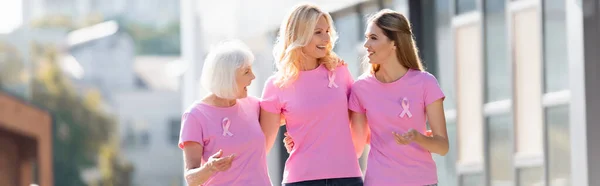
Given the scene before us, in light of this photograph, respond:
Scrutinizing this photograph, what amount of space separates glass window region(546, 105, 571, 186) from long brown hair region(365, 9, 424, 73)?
4.09m

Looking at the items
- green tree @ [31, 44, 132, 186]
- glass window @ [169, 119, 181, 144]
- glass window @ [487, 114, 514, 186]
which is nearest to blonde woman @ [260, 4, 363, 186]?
glass window @ [487, 114, 514, 186]

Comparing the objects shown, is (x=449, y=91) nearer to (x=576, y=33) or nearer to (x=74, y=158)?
(x=576, y=33)

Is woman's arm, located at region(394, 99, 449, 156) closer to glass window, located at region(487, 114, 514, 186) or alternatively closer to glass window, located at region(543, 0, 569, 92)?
glass window, located at region(543, 0, 569, 92)

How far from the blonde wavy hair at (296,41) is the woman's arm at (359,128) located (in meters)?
0.27

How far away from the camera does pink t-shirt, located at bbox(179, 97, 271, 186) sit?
6.15 m

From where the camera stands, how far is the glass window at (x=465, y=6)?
478 inches

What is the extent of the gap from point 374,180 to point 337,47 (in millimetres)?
9878

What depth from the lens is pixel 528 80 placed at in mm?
11055

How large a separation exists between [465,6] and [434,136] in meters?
6.51

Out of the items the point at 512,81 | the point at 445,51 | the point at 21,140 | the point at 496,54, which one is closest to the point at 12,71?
the point at 21,140

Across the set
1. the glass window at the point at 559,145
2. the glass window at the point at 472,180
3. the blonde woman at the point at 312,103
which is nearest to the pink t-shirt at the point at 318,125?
the blonde woman at the point at 312,103

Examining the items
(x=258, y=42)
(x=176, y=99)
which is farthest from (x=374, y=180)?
(x=176, y=99)

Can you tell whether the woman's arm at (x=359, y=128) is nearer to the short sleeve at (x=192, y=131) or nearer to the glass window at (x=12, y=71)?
the short sleeve at (x=192, y=131)

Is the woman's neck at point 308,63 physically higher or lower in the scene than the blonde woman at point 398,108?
higher
